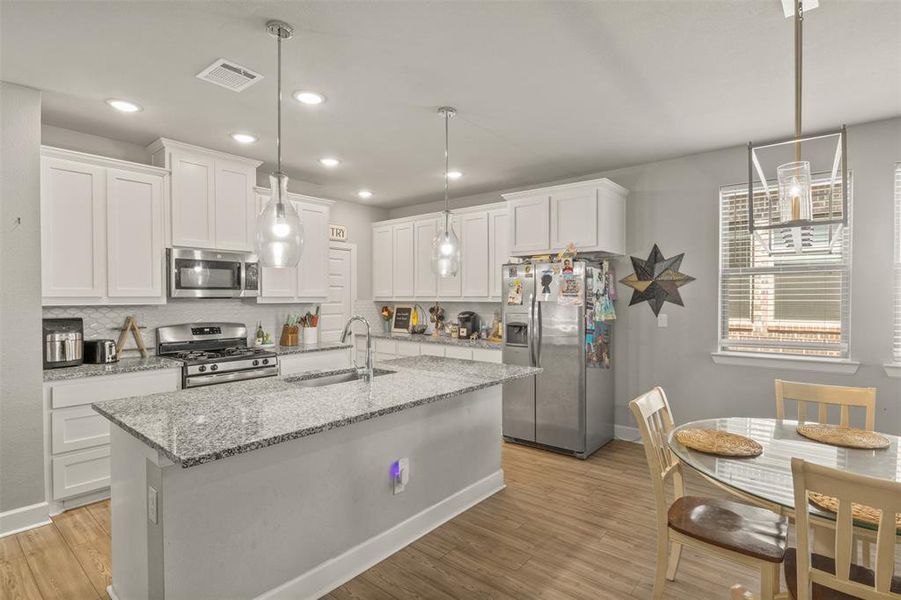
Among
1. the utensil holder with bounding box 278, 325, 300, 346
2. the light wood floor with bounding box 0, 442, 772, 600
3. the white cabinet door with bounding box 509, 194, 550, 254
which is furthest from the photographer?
the utensil holder with bounding box 278, 325, 300, 346

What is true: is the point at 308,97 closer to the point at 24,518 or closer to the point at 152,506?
the point at 152,506

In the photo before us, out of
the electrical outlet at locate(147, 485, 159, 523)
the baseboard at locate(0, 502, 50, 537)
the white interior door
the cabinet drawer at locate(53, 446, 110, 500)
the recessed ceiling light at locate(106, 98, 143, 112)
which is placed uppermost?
the recessed ceiling light at locate(106, 98, 143, 112)

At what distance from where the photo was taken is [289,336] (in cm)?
480

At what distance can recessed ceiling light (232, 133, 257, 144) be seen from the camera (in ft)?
12.0

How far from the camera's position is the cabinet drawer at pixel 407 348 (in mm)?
5332

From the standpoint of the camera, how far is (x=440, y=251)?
3.08 meters

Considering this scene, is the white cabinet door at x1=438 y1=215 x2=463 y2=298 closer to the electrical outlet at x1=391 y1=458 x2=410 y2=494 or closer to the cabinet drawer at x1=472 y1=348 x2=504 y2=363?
the cabinet drawer at x1=472 y1=348 x2=504 y2=363

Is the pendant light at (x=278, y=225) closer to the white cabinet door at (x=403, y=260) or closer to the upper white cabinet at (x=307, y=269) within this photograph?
the upper white cabinet at (x=307, y=269)

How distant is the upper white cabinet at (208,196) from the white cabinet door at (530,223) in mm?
2469

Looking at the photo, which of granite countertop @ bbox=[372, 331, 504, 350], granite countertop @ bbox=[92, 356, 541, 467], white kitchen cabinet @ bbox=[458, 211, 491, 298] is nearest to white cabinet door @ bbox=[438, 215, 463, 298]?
white kitchen cabinet @ bbox=[458, 211, 491, 298]

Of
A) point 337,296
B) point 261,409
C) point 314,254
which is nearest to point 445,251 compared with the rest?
point 261,409

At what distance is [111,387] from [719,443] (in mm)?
3681

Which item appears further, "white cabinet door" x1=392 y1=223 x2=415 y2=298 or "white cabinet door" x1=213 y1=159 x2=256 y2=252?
"white cabinet door" x1=392 y1=223 x2=415 y2=298

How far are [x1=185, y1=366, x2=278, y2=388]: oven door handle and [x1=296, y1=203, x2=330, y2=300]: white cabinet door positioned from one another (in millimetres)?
933
